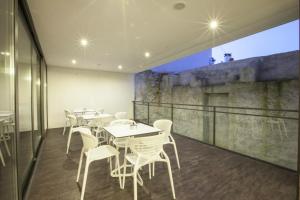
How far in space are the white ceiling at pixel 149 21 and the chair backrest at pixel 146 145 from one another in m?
1.61

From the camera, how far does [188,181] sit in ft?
7.11

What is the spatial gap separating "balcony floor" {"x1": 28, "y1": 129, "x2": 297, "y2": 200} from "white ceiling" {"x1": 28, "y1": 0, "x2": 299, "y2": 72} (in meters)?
2.33

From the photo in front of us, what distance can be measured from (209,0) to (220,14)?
1.38 ft

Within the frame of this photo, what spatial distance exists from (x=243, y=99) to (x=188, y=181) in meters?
3.43

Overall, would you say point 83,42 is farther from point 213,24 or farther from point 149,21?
point 213,24

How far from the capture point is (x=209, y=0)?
180cm

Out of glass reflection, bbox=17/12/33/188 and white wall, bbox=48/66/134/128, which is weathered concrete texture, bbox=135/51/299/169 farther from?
glass reflection, bbox=17/12/33/188

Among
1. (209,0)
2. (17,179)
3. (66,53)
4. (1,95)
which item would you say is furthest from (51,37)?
(209,0)

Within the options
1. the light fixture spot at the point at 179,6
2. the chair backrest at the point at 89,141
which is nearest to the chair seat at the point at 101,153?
the chair backrest at the point at 89,141

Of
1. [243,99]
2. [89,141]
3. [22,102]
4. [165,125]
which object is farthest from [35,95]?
[243,99]

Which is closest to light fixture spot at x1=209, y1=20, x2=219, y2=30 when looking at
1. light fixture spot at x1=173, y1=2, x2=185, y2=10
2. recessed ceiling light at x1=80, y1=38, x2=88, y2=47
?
light fixture spot at x1=173, y1=2, x2=185, y2=10

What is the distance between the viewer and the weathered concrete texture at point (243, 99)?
11.9ft

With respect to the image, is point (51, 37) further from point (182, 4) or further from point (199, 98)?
point (199, 98)

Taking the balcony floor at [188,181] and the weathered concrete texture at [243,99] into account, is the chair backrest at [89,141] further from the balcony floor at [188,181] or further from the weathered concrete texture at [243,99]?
the weathered concrete texture at [243,99]
